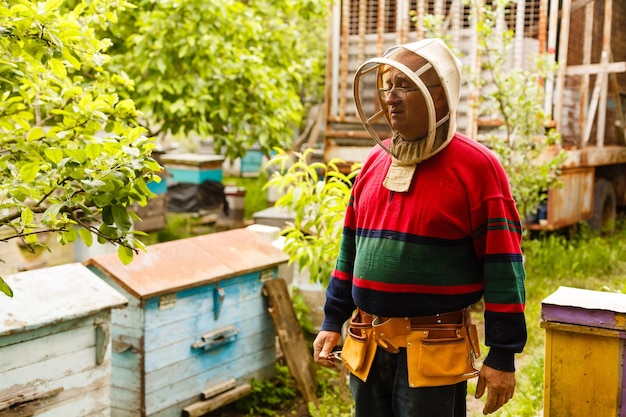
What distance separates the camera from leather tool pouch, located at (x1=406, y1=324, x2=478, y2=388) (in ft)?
7.29

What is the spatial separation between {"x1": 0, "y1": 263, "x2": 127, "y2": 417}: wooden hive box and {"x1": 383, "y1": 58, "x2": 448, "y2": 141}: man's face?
1.90 m

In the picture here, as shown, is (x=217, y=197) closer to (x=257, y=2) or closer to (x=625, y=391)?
(x=257, y=2)

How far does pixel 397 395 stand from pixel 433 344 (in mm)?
236

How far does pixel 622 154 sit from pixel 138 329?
7.93 metres

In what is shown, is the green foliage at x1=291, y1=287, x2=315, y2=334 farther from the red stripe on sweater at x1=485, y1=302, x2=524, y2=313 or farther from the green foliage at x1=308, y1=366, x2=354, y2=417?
the red stripe on sweater at x1=485, y1=302, x2=524, y2=313

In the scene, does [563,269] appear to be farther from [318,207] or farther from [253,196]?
[253,196]

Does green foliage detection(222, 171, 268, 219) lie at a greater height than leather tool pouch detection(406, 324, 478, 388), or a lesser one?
lesser

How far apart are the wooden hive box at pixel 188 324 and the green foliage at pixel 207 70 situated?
2.38 m

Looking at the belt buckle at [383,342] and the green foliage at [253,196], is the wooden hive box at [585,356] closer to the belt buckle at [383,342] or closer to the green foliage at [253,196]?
the belt buckle at [383,342]

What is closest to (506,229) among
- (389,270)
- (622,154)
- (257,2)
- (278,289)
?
(389,270)

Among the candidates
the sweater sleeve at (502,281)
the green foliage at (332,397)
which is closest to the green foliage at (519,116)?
the green foliage at (332,397)

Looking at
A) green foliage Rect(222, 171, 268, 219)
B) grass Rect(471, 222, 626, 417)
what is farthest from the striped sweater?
green foliage Rect(222, 171, 268, 219)

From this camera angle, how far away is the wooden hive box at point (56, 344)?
3049mm

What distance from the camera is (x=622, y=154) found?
9492mm
